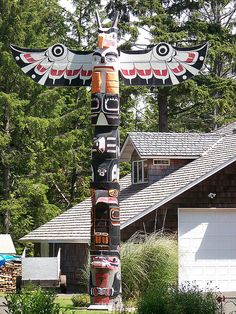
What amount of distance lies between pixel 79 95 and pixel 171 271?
2406 centimetres

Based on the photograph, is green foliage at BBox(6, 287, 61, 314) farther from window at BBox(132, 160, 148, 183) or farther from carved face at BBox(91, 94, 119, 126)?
window at BBox(132, 160, 148, 183)

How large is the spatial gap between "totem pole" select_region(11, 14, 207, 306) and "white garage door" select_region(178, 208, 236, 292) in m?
7.30

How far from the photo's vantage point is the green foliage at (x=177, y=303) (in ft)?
50.3

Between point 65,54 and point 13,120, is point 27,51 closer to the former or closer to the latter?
point 65,54

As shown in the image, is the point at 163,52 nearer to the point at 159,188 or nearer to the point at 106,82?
the point at 106,82

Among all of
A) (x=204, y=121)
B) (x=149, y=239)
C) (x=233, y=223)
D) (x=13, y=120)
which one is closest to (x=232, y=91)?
(x=204, y=121)

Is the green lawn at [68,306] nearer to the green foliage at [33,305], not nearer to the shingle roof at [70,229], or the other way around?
the green foliage at [33,305]

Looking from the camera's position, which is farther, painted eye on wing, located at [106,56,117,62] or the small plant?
the small plant

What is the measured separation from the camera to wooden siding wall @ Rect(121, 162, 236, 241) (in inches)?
1083

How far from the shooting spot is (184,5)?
45.0 meters

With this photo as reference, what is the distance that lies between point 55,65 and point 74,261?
10.5 meters

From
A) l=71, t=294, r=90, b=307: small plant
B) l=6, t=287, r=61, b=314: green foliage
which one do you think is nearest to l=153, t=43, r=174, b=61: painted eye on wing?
l=71, t=294, r=90, b=307: small plant

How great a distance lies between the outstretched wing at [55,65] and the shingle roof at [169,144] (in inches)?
369

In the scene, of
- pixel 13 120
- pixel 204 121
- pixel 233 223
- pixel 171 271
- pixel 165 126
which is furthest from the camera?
pixel 204 121
